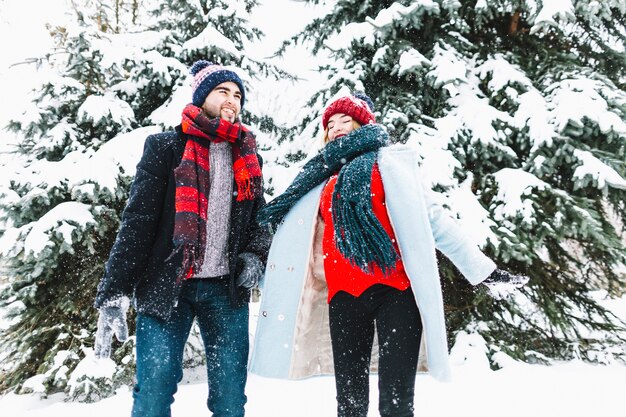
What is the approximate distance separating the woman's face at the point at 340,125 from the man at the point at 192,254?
0.48 m

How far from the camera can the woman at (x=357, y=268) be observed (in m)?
2.14

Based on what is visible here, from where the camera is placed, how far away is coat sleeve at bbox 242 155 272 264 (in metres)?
2.59

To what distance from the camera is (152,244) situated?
2.27m

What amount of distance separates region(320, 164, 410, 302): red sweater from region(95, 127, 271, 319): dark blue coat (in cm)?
48

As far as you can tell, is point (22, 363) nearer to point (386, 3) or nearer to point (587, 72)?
point (386, 3)

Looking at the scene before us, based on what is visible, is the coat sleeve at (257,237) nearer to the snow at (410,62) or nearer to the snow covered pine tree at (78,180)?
the snow covered pine tree at (78,180)

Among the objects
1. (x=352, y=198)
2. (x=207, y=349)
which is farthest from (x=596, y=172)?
(x=207, y=349)

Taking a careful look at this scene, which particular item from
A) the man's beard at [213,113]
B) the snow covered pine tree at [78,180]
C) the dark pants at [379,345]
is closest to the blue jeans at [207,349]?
the dark pants at [379,345]

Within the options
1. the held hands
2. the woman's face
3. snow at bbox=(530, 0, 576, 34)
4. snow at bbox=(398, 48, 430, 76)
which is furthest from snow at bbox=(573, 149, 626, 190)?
the woman's face

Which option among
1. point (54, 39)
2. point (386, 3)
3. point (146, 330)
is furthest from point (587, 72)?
point (54, 39)

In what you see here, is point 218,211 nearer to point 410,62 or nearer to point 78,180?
point 78,180

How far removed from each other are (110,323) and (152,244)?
1.37ft

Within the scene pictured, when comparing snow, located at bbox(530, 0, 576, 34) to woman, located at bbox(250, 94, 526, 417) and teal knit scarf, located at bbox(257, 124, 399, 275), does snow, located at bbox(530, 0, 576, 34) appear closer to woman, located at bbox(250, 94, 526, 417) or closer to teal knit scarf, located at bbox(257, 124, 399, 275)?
woman, located at bbox(250, 94, 526, 417)

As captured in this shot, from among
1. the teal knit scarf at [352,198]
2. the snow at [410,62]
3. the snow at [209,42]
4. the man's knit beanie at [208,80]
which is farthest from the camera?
the snow at [209,42]
